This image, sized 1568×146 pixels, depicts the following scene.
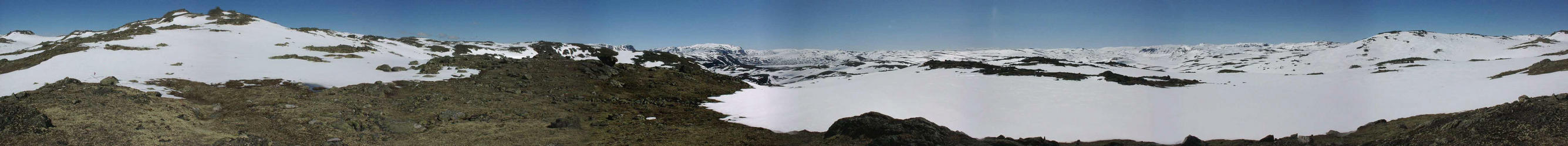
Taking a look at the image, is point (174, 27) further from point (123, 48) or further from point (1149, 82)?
point (1149, 82)

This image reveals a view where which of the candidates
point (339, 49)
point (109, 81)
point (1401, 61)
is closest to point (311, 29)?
point (339, 49)

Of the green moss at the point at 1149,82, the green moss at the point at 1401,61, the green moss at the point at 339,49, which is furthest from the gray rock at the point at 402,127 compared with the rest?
the green moss at the point at 1401,61

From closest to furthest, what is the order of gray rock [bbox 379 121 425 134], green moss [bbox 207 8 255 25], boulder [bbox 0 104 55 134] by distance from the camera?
boulder [bbox 0 104 55 134]
gray rock [bbox 379 121 425 134]
green moss [bbox 207 8 255 25]

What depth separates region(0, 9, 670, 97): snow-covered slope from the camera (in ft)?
78.4

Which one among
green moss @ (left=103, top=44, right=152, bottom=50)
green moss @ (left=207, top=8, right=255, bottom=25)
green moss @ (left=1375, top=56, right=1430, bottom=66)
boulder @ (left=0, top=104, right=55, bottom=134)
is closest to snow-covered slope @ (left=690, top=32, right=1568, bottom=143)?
boulder @ (left=0, top=104, right=55, bottom=134)

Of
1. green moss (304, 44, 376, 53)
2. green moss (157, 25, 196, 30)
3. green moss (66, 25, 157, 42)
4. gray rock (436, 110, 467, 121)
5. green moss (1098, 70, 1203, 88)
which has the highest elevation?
green moss (157, 25, 196, 30)

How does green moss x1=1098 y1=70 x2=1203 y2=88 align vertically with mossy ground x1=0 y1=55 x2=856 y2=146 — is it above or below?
above

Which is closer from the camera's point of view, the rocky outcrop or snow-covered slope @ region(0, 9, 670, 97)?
the rocky outcrop

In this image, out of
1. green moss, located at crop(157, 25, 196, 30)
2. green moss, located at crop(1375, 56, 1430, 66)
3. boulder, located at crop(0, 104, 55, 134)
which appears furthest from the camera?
green moss, located at crop(1375, 56, 1430, 66)

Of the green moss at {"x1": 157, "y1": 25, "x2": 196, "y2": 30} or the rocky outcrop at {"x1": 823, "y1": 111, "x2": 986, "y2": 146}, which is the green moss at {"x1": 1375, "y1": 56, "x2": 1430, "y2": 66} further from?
the green moss at {"x1": 157, "y1": 25, "x2": 196, "y2": 30}

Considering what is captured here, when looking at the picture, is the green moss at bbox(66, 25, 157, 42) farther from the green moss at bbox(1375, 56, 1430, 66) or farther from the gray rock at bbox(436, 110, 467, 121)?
the green moss at bbox(1375, 56, 1430, 66)

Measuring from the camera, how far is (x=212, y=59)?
31047 millimetres

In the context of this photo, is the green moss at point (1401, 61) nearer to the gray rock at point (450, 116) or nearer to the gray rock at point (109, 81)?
the gray rock at point (450, 116)

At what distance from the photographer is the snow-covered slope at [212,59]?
23.9 meters
